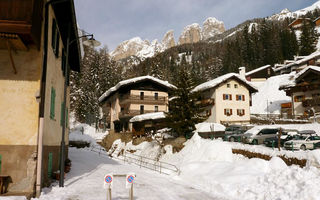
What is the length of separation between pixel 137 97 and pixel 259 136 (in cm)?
2569

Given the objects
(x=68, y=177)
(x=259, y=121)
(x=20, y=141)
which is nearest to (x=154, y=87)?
(x=259, y=121)

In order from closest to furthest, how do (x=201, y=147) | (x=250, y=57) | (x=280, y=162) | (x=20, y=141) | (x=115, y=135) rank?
(x=20, y=141) < (x=280, y=162) < (x=201, y=147) < (x=115, y=135) < (x=250, y=57)

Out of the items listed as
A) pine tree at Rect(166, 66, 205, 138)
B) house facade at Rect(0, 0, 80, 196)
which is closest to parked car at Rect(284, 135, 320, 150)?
pine tree at Rect(166, 66, 205, 138)

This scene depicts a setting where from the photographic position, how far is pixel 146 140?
3678 cm

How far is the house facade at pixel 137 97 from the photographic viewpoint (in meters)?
48.7

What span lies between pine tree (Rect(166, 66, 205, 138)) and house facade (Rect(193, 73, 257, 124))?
16647 millimetres

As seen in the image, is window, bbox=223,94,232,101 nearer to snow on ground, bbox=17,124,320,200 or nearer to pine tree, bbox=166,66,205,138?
pine tree, bbox=166,66,205,138

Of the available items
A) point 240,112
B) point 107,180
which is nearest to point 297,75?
point 240,112

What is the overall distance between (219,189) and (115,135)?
99.9 ft

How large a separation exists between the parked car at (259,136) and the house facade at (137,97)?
71.1 feet

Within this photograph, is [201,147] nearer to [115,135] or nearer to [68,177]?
[68,177]

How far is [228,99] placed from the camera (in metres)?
49.0

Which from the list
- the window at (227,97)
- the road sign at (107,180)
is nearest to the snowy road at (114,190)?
the road sign at (107,180)

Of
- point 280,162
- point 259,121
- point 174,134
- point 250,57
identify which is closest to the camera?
point 280,162
